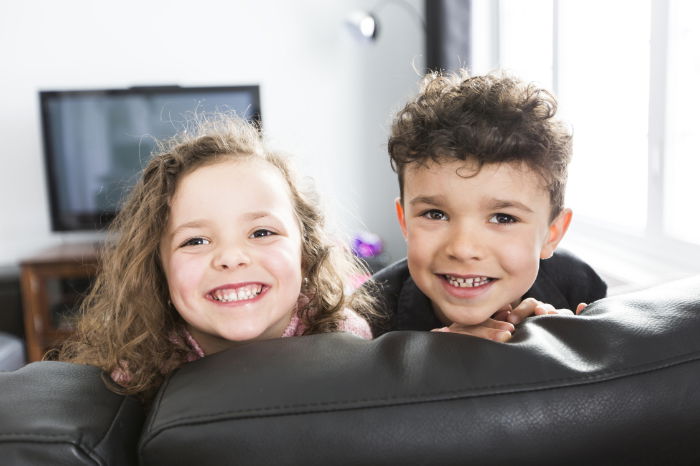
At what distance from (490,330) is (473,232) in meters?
0.25

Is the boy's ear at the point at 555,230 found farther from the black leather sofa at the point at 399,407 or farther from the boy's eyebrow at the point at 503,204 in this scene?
the black leather sofa at the point at 399,407

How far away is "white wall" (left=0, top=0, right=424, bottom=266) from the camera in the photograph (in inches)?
166

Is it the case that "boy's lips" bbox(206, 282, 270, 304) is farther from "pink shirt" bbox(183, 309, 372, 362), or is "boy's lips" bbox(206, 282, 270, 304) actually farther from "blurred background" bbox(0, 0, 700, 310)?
"blurred background" bbox(0, 0, 700, 310)

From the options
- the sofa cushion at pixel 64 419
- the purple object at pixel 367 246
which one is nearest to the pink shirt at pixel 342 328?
the sofa cushion at pixel 64 419

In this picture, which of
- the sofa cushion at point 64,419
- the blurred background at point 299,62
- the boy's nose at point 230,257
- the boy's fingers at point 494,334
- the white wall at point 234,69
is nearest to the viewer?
the sofa cushion at point 64,419

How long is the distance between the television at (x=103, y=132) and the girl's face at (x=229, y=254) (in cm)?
281

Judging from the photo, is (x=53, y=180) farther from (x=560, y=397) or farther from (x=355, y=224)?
(x=560, y=397)

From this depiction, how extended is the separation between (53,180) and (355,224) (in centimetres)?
189

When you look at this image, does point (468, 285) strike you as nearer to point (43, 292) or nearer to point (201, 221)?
point (201, 221)

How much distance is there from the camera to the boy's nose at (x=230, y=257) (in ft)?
3.62

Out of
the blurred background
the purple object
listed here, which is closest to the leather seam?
the blurred background

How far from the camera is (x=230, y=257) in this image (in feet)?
3.63

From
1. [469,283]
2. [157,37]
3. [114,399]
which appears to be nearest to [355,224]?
[157,37]

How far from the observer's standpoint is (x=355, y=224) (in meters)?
4.69
